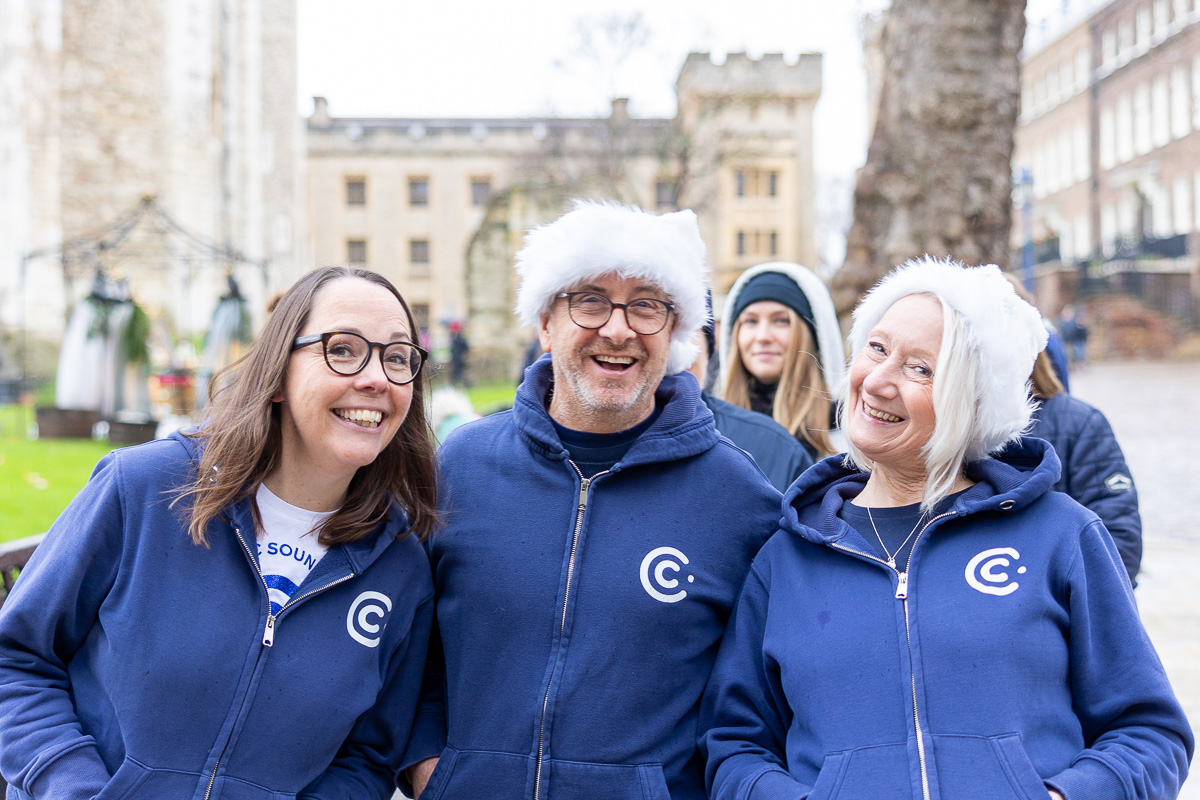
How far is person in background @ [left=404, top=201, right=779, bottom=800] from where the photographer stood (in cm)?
239

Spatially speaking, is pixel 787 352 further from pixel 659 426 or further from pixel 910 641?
pixel 910 641

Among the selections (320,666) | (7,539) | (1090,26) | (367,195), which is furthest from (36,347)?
(1090,26)

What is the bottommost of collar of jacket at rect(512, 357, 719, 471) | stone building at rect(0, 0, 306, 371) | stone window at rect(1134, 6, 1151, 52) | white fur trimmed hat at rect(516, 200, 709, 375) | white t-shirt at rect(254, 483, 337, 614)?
white t-shirt at rect(254, 483, 337, 614)

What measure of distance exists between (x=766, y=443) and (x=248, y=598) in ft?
6.17

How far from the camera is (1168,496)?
11.0 meters

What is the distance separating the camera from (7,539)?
20.0 ft

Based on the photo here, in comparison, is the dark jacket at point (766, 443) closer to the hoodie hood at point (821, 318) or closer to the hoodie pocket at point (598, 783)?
the hoodie hood at point (821, 318)

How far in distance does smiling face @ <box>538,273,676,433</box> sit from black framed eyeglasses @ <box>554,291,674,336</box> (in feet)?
0.04

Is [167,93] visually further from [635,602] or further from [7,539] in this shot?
[635,602]

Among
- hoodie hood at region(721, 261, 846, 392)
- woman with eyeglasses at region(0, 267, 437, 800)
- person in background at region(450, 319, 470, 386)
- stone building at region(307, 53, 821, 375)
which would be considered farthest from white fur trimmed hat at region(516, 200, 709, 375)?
stone building at region(307, 53, 821, 375)

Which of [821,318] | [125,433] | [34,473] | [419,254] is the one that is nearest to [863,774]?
[821,318]

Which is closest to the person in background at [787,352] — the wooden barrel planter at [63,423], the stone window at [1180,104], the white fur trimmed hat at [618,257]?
the white fur trimmed hat at [618,257]

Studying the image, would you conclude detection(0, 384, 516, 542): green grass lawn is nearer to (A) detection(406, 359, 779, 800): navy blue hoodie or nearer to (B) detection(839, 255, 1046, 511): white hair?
(A) detection(406, 359, 779, 800): navy blue hoodie

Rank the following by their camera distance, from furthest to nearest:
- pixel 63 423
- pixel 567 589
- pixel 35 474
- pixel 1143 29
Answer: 1. pixel 1143 29
2. pixel 63 423
3. pixel 35 474
4. pixel 567 589
